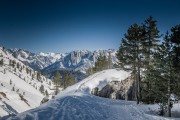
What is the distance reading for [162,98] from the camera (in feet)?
85.8

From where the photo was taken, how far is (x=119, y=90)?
171ft

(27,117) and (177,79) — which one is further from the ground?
(177,79)

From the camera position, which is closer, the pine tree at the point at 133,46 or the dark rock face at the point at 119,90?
the pine tree at the point at 133,46

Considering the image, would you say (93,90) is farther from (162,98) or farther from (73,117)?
(73,117)

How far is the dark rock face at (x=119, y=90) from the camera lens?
166 feet

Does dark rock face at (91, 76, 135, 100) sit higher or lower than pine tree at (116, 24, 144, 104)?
lower

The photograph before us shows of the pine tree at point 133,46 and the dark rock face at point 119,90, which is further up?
the pine tree at point 133,46

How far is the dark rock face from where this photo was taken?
50.5 metres

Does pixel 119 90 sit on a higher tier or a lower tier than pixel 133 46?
lower

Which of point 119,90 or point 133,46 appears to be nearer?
point 133,46

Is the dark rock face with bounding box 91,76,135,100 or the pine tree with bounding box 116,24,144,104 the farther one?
the dark rock face with bounding box 91,76,135,100

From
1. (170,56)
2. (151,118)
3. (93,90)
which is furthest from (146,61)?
(93,90)

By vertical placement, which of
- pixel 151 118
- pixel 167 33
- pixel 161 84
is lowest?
pixel 151 118

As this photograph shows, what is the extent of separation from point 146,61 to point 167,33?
11.0m
